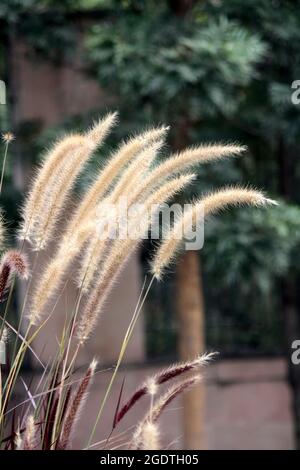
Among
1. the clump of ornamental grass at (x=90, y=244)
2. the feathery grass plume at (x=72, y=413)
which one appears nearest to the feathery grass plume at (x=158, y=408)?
the clump of ornamental grass at (x=90, y=244)

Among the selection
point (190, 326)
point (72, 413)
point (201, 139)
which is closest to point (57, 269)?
point (72, 413)

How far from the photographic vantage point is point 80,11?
6652 millimetres

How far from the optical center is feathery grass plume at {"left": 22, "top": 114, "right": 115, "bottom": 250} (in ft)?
8.36

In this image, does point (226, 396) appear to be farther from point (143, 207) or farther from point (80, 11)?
point (143, 207)

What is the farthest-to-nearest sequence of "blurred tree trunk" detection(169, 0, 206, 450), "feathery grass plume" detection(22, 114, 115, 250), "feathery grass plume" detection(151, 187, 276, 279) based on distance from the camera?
"blurred tree trunk" detection(169, 0, 206, 450), "feathery grass plume" detection(22, 114, 115, 250), "feathery grass plume" detection(151, 187, 276, 279)

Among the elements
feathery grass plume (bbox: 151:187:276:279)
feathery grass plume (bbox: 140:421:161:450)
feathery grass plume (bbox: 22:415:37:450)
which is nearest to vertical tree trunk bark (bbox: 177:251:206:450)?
feathery grass plume (bbox: 151:187:276:279)

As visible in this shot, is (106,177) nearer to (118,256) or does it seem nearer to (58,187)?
(58,187)

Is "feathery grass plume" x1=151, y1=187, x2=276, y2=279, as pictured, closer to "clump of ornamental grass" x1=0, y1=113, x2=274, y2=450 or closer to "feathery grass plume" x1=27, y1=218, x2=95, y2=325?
"clump of ornamental grass" x1=0, y1=113, x2=274, y2=450

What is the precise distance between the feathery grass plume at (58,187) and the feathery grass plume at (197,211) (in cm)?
31

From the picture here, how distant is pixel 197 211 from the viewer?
243 cm

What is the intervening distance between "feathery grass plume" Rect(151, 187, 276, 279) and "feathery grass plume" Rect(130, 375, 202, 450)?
1.11 feet

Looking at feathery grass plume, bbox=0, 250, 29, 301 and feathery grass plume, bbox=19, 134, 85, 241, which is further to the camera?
feathery grass plume, bbox=19, 134, 85, 241

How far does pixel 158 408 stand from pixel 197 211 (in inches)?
20.6

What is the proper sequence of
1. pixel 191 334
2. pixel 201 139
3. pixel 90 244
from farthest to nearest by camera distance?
pixel 201 139
pixel 191 334
pixel 90 244
